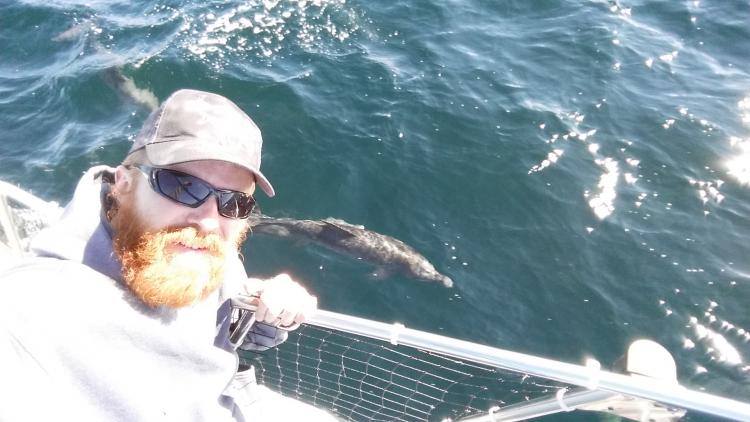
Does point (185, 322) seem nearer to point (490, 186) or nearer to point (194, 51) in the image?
point (490, 186)

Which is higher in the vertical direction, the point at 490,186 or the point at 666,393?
the point at 666,393

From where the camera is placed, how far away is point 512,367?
2979 millimetres

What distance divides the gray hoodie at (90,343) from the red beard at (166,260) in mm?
59

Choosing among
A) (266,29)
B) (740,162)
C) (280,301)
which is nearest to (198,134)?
(280,301)

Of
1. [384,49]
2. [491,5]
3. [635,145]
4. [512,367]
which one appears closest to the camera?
[512,367]

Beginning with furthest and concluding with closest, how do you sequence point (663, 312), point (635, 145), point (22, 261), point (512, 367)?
1. point (635, 145)
2. point (663, 312)
3. point (512, 367)
4. point (22, 261)

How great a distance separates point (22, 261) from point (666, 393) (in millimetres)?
2855

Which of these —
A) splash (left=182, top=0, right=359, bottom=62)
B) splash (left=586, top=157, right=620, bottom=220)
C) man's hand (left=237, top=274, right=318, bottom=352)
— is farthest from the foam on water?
man's hand (left=237, top=274, right=318, bottom=352)

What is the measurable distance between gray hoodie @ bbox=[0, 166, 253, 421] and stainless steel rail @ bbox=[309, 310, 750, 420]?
2.78 ft

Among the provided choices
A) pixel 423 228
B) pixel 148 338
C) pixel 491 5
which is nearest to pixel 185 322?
pixel 148 338

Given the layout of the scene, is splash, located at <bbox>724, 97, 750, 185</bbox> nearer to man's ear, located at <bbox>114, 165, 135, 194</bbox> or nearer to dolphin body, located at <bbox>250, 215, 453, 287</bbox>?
dolphin body, located at <bbox>250, 215, 453, 287</bbox>

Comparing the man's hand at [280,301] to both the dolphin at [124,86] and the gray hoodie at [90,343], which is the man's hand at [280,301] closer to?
the gray hoodie at [90,343]

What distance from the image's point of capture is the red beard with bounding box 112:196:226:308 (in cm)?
244

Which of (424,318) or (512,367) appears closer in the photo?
(512,367)
